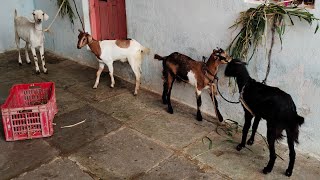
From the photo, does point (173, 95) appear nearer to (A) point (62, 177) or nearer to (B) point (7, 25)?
(A) point (62, 177)

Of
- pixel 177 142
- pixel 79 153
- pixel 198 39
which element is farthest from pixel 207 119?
pixel 79 153

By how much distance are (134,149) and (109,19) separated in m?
3.16

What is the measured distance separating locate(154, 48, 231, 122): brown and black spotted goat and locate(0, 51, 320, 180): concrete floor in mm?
407

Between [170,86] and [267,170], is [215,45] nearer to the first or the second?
[170,86]

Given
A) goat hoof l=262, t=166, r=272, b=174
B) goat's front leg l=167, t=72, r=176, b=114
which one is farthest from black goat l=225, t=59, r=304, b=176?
goat's front leg l=167, t=72, r=176, b=114

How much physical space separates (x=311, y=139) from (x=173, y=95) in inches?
88.0

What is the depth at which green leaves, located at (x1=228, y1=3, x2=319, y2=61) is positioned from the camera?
382 cm

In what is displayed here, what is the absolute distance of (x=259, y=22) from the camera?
13.2ft

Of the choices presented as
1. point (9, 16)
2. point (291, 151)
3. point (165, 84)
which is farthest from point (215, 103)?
point (9, 16)

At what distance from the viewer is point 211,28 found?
187 inches

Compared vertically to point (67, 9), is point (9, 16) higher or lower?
lower

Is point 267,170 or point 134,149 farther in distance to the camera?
point 134,149

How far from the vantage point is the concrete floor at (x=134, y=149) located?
3873mm

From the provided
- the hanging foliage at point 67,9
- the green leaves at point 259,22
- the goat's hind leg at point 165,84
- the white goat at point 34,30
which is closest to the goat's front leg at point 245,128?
the green leaves at point 259,22
